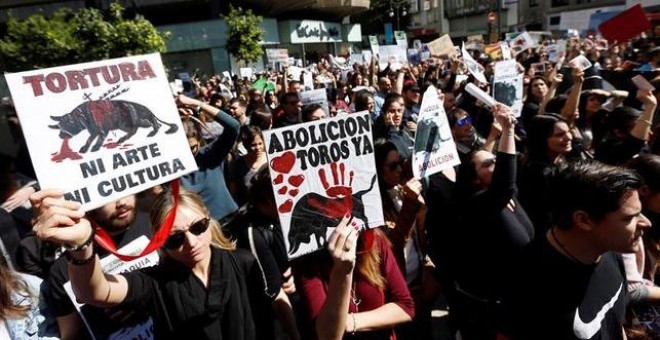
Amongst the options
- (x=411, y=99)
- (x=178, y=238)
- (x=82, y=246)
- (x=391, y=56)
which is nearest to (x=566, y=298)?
(x=178, y=238)

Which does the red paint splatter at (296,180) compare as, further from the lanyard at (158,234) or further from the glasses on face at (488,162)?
the glasses on face at (488,162)

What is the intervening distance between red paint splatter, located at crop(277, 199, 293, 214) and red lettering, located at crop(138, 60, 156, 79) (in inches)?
32.1

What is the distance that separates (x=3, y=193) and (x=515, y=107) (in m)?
5.59

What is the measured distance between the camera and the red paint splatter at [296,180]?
228 centimetres

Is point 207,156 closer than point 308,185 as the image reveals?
No

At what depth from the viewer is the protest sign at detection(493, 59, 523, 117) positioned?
21.3 feet

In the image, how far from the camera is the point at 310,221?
228cm

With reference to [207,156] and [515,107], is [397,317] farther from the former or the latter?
[515,107]

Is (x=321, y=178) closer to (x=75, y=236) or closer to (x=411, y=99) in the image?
(x=75, y=236)

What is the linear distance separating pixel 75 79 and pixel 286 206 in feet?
3.36

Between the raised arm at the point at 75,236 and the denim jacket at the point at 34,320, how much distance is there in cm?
27

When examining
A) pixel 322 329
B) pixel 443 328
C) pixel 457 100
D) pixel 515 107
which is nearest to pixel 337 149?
pixel 322 329

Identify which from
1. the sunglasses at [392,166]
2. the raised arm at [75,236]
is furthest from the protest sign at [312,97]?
the raised arm at [75,236]

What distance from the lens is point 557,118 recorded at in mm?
3807
